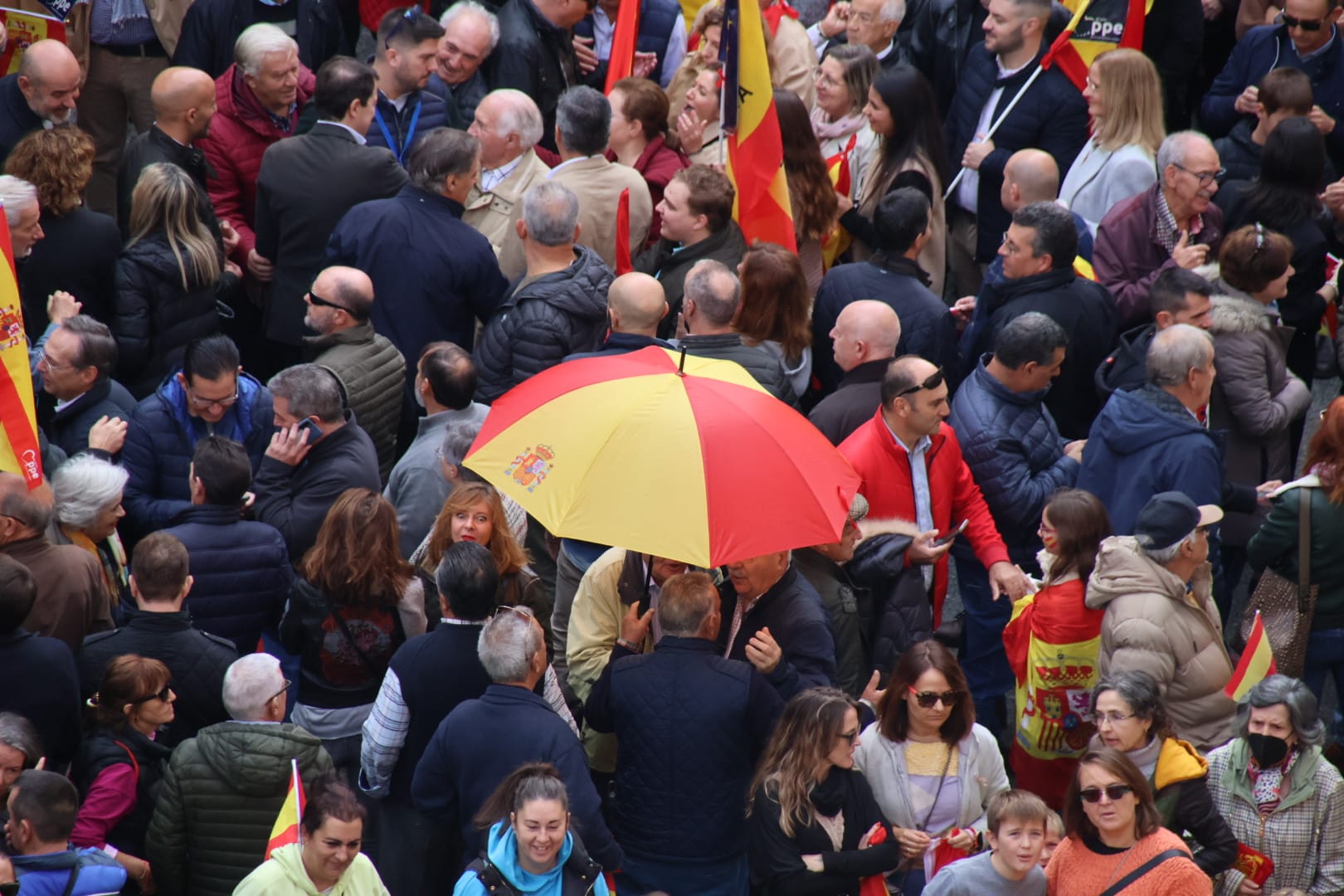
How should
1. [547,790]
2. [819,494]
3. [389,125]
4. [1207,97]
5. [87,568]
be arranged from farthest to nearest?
1. [1207,97]
2. [389,125]
3. [87,568]
4. [819,494]
5. [547,790]

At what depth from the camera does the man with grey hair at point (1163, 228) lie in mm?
8648

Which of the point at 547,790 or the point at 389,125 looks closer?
the point at 547,790

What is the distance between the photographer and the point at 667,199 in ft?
27.6

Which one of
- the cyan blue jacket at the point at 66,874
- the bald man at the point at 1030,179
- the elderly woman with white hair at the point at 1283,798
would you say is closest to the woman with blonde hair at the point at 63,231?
the cyan blue jacket at the point at 66,874

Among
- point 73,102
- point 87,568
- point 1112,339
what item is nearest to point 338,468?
point 87,568

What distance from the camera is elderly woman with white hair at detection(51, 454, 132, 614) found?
6.60 metres

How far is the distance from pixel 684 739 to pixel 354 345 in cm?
278

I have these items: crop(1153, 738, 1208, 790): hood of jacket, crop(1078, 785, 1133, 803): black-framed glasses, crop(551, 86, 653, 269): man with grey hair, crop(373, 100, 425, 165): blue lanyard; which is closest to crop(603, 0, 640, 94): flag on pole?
crop(373, 100, 425, 165): blue lanyard

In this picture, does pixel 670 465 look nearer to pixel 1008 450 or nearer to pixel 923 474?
pixel 923 474

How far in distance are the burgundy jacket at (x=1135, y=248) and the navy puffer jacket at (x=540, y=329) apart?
2682 mm

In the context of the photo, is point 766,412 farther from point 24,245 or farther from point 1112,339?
point 24,245

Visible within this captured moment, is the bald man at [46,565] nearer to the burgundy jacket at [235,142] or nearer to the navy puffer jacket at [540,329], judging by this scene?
the navy puffer jacket at [540,329]

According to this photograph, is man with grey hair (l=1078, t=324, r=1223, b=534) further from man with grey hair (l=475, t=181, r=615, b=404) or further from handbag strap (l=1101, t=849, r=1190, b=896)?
man with grey hair (l=475, t=181, r=615, b=404)

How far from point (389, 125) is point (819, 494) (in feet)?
14.5
